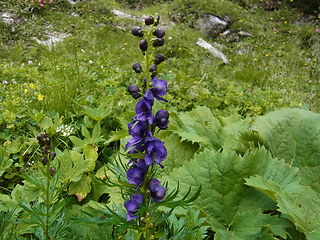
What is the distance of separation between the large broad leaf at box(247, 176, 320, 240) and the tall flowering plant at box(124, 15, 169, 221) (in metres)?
0.85

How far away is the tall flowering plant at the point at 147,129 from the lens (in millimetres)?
1032

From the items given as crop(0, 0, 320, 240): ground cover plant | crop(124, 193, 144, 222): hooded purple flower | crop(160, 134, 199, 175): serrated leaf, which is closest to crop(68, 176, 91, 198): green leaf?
crop(0, 0, 320, 240): ground cover plant

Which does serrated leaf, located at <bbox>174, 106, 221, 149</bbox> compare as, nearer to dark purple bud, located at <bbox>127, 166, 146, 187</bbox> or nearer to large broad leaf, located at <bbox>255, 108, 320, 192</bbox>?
large broad leaf, located at <bbox>255, 108, 320, 192</bbox>

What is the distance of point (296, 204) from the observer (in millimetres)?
1600

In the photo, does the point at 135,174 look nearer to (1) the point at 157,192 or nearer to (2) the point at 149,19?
(1) the point at 157,192

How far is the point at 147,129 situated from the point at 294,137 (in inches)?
68.3

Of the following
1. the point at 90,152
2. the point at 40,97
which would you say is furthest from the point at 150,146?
the point at 40,97

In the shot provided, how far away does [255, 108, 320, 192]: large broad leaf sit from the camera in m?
2.21

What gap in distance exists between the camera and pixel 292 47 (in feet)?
29.3

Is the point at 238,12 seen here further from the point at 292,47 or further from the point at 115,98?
the point at 115,98

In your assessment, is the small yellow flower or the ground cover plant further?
the small yellow flower

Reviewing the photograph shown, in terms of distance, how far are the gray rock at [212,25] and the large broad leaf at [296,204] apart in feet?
28.0

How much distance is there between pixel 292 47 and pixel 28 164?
358 inches

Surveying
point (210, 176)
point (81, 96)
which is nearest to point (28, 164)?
point (81, 96)
